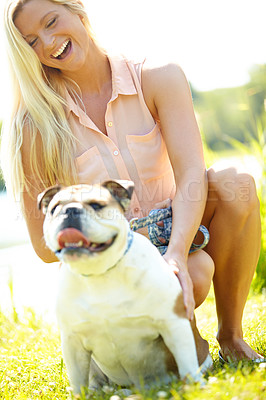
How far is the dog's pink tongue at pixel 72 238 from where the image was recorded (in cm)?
188

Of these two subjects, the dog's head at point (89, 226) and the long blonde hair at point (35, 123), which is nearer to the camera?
the dog's head at point (89, 226)

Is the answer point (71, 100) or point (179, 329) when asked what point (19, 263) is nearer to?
point (71, 100)

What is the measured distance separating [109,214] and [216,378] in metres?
0.75

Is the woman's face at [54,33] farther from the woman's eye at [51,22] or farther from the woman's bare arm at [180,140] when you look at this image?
the woman's bare arm at [180,140]

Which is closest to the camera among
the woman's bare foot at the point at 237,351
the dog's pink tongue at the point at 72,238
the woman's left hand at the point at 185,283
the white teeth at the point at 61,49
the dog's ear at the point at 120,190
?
the dog's pink tongue at the point at 72,238

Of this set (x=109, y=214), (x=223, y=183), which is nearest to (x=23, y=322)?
(x=223, y=183)

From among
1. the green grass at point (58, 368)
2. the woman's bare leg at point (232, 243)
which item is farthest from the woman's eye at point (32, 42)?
the green grass at point (58, 368)

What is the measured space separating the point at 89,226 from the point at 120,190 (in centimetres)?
25

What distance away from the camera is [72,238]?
A: 6.18ft

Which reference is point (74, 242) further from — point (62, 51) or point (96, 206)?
point (62, 51)

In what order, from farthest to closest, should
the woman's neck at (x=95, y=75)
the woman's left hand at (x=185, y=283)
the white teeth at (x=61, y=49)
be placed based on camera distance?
1. the woman's neck at (x=95, y=75)
2. the white teeth at (x=61, y=49)
3. the woman's left hand at (x=185, y=283)

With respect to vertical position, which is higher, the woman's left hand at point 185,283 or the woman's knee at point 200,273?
the woman's left hand at point 185,283

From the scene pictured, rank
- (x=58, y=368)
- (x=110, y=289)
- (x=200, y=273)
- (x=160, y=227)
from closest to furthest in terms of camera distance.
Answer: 1. (x=110, y=289)
2. (x=200, y=273)
3. (x=160, y=227)
4. (x=58, y=368)

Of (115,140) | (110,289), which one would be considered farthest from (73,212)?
(115,140)
